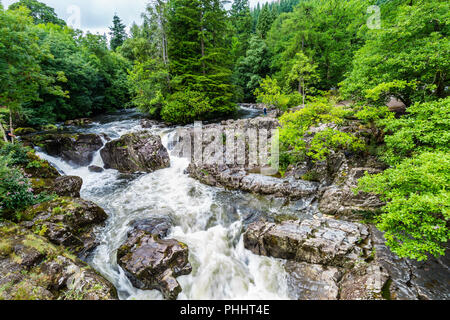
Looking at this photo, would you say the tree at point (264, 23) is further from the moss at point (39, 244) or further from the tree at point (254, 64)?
the moss at point (39, 244)

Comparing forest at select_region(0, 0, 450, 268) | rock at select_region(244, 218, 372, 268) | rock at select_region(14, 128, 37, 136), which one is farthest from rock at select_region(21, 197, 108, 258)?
rock at select_region(14, 128, 37, 136)

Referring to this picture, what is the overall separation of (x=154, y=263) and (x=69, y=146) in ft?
35.5

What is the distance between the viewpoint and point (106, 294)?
413 cm

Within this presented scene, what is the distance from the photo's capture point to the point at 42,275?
4207 mm

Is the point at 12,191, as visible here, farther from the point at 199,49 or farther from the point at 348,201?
the point at 199,49

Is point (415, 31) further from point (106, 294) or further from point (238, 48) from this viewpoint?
point (238, 48)

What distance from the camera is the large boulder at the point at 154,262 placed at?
4.90 metres

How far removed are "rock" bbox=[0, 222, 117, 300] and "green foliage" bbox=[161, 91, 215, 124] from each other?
13821mm

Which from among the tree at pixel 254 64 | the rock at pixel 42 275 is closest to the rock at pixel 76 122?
the rock at pixel 42 275

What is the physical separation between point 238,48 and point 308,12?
54.6 ft

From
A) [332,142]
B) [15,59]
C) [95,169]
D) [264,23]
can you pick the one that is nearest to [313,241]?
[332,142]

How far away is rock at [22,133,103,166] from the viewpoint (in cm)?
1116

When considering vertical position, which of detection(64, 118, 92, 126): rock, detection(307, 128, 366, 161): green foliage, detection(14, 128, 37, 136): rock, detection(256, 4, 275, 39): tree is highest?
detection(256, 4, 275, 39): tree

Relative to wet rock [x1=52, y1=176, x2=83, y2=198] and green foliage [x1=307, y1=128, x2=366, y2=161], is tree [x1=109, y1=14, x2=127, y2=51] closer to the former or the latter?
wet rock [x1=52, y1=176, x2=83, y2=198]
